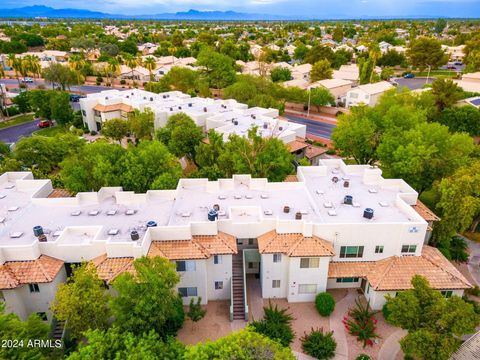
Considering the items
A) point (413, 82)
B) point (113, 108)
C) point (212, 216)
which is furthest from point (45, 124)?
point (413, 82)

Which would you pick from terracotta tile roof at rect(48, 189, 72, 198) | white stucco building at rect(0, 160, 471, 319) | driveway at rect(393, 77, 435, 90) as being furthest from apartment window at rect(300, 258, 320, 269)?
driveway at rect(393, 77, 435, 90)

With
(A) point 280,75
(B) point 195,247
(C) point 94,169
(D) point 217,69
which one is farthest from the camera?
(A) point 280,75

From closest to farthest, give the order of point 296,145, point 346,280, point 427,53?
point 346,280
point 296,145
point 427,53

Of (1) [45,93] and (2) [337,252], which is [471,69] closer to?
(2) [337,252]

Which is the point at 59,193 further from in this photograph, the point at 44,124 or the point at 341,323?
the point at 44,124

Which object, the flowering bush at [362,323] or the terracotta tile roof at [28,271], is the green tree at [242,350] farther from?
the terracotta tile roof at [28,271]

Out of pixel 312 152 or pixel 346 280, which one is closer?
pixel 346 280

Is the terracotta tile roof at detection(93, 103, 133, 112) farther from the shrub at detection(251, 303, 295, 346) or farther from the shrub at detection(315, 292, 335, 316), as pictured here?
the shrub at detection(315, 292, 335, 316)
